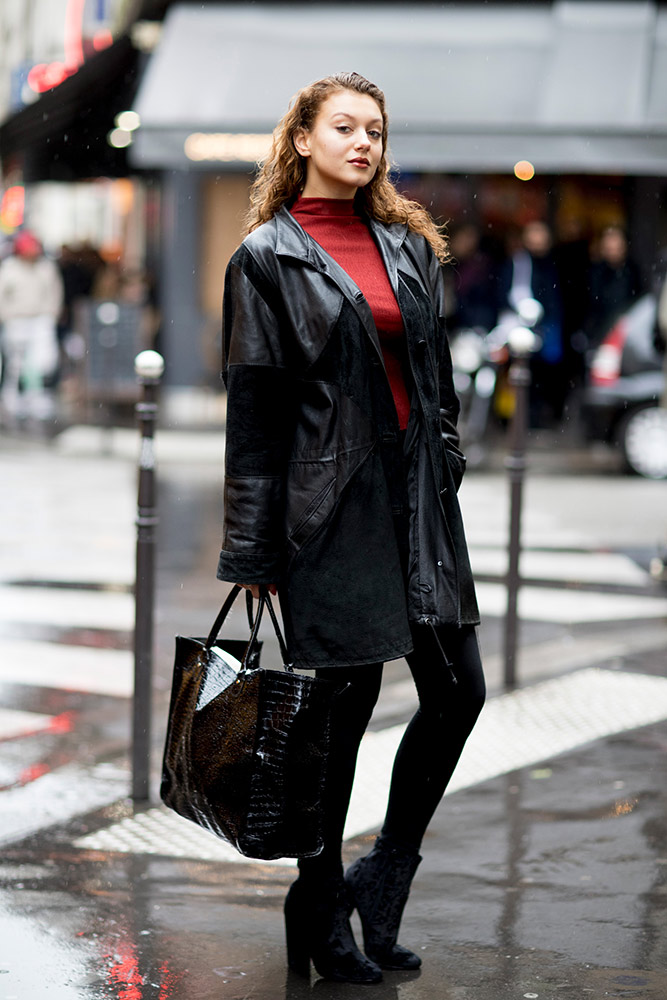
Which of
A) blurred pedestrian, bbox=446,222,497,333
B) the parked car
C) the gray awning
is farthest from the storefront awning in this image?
the parked car

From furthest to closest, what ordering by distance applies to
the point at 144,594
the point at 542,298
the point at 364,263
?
the point at 542,298
the point at 144,594
the point at 364,263

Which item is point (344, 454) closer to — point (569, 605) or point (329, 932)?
point (329, 932)

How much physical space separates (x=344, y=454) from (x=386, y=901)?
1023 millimetres

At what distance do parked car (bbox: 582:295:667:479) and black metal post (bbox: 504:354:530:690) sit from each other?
23.5 feet

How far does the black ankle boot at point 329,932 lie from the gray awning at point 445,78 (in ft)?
45.2

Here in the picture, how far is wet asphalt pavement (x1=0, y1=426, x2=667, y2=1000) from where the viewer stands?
352 centimetres

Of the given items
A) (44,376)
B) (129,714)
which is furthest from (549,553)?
(44,376)

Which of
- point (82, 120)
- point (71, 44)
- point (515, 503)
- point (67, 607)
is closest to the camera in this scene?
point (515, 503)

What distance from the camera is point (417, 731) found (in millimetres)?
3514

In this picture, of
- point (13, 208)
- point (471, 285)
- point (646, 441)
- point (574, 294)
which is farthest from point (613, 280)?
point (13, 208)

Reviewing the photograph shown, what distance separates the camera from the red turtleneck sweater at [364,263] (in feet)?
10.9

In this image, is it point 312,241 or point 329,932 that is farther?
point 329,932

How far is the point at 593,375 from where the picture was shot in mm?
13609

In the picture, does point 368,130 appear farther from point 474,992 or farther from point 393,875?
point 474,992
